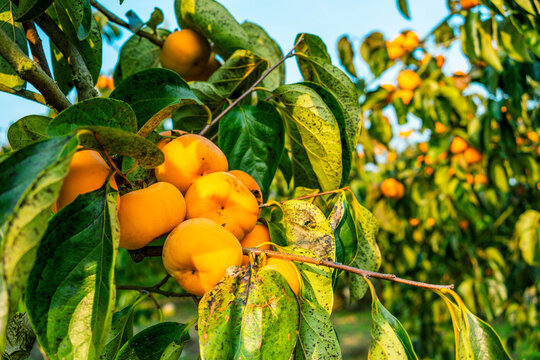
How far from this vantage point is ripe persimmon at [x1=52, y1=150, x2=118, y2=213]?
0.48 m

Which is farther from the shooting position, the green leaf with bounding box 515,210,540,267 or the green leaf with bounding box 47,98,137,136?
the green leaf with bounding box 515,210,540,267

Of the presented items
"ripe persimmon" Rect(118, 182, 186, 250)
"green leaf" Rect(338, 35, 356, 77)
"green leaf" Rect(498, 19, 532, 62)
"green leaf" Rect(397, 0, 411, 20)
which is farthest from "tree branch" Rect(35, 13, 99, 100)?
"green leaf" Rect(338, 35, 356, 77)

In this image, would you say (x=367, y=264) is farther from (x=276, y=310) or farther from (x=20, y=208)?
(x=20, y=208)

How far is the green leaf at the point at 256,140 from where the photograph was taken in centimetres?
78

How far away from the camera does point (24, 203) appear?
0.32m

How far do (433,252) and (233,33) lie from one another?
305 cm

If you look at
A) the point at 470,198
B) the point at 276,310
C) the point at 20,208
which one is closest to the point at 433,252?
the point at 470,198

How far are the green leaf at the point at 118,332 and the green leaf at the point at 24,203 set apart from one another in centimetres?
34

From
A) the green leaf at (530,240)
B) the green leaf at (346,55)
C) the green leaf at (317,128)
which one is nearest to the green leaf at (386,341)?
the green leaf at (317,128)

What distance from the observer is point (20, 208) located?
0.32 meters

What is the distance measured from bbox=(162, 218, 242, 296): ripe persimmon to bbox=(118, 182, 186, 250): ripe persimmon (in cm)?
2

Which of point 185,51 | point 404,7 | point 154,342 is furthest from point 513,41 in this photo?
point 154,342

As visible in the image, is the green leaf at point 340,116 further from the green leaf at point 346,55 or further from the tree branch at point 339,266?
the green leaf at point 346,55

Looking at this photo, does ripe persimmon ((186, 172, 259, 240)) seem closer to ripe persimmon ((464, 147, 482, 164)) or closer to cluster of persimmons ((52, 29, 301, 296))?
cluster of persimmons ((52, 29, 301, 296))
